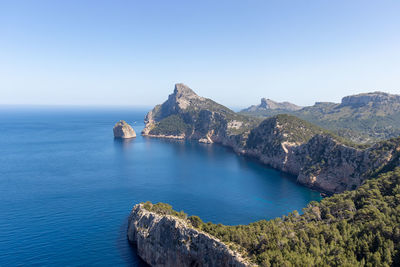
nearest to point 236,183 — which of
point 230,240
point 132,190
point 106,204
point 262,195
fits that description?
point 262,195

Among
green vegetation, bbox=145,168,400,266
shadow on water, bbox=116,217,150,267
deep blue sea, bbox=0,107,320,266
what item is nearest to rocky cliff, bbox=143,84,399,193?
deep blue sea, bbox=0,107,320,266

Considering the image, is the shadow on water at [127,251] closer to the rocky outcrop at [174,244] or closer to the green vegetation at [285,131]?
the rocky outcrop at [174,244]

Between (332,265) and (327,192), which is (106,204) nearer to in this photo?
(332,265)

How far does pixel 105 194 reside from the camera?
9181 centimetres

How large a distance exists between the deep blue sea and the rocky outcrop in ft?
14.6

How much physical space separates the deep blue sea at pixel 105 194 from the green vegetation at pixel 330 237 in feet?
82.4

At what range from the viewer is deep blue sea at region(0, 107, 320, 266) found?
191ft

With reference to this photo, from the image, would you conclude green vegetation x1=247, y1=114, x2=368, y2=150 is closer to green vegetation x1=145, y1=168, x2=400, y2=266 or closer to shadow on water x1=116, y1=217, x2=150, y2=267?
green vegetation x1=145, y1=168, x2=400, y2=266

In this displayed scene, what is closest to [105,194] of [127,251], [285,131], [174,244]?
[127,251]

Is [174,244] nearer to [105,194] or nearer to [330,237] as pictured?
[330,237]

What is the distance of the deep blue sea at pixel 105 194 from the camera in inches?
2297

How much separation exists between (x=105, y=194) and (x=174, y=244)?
173ft

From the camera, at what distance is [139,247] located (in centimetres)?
5681

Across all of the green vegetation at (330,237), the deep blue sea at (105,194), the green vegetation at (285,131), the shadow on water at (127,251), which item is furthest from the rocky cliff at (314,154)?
the shadow on water at (127,251)
